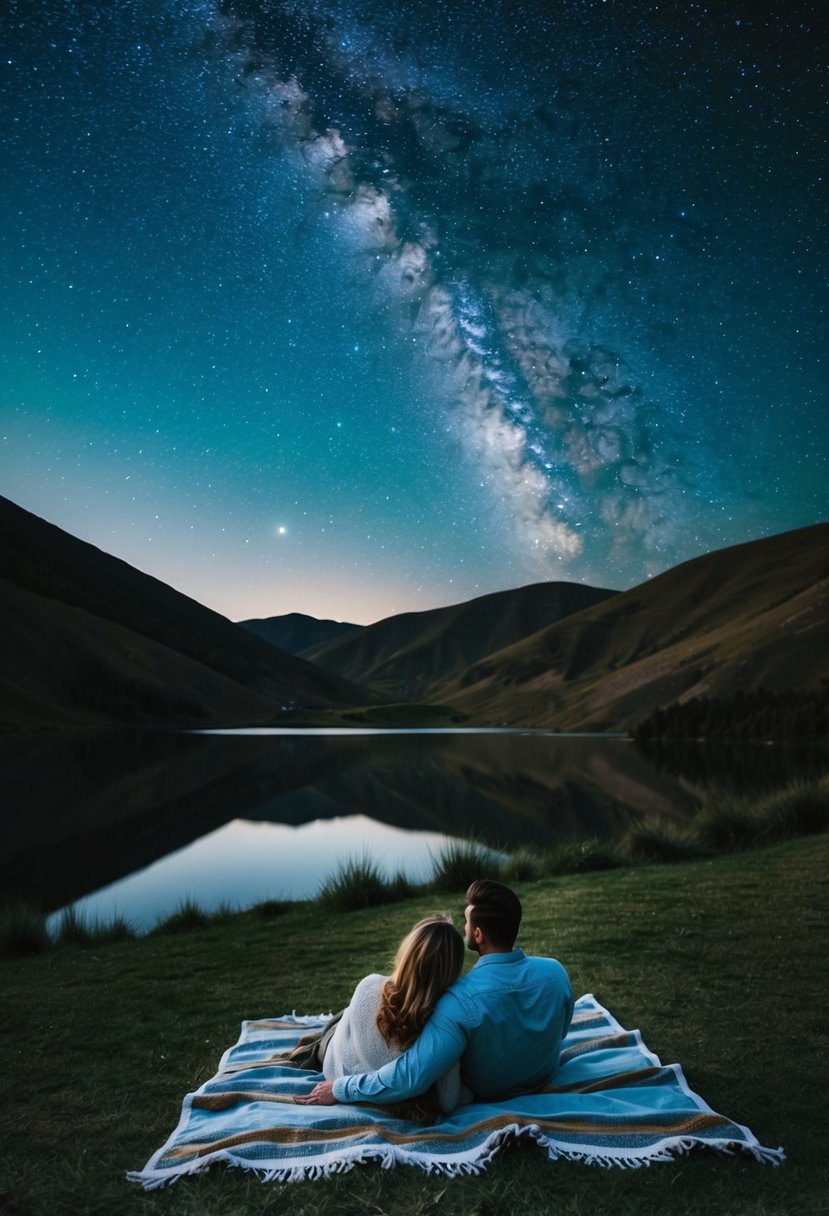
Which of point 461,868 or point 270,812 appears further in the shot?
point 270,812

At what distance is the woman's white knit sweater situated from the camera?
522cm

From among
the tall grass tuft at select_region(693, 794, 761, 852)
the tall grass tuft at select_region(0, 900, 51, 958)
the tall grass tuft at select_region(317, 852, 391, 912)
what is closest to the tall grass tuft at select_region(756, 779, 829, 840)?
the tall grass tuft at select_region(693, 794, 761, 852)

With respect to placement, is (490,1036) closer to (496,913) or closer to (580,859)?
(496,913)

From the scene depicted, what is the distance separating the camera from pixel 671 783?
151 feet

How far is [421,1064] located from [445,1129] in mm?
404

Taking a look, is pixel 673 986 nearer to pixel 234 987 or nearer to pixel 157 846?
pixel 234 987

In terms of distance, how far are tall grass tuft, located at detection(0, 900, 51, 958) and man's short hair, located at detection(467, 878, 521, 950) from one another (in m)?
10.4

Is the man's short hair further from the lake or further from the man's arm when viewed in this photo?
the lake

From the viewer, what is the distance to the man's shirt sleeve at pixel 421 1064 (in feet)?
16.5

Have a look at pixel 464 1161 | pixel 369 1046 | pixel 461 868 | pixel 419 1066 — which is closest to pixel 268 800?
pixel 461 868

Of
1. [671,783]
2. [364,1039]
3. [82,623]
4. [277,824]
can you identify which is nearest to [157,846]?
[277,824]

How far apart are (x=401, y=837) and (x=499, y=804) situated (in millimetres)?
10072

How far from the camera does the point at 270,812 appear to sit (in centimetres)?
3475

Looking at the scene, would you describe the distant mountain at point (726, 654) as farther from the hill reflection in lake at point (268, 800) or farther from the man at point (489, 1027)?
the man at point (489, 1027)
